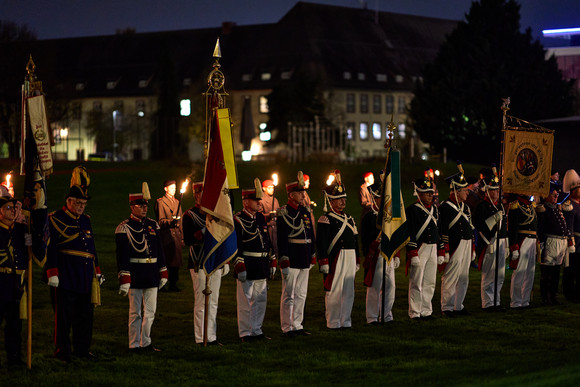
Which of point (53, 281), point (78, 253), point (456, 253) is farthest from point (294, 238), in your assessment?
point (53, 281)

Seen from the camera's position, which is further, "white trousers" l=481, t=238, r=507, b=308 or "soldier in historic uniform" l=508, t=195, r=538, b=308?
"soldier in historic uniform" l=508, t=195, r=538, b=308

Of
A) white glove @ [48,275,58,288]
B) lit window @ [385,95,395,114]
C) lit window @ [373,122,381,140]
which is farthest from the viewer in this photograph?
lit window @ [373,122,381,140]

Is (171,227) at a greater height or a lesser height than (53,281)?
greater

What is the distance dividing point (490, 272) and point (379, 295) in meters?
2.36

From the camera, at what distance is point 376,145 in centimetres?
8944

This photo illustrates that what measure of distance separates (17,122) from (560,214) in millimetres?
38666

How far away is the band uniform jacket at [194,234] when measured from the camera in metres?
13.1

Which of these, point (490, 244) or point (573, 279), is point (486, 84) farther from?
point (490, 244)

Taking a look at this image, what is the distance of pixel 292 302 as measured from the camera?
13383 mm

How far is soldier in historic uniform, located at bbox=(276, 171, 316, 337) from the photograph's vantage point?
13.3 metres

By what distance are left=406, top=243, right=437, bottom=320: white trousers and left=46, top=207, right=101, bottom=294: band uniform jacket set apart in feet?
16.8

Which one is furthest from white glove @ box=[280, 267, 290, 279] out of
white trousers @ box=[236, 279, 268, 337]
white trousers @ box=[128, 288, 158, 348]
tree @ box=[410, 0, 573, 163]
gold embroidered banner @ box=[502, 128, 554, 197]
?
tree @ box=[410, 0, 573, 163]

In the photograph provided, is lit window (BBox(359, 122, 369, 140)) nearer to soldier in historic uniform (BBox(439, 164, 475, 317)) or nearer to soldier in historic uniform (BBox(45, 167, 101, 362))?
soldier in historic uniform (BBox(439, 164, 475, 317))

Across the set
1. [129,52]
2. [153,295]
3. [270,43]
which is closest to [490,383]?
[153,295]
